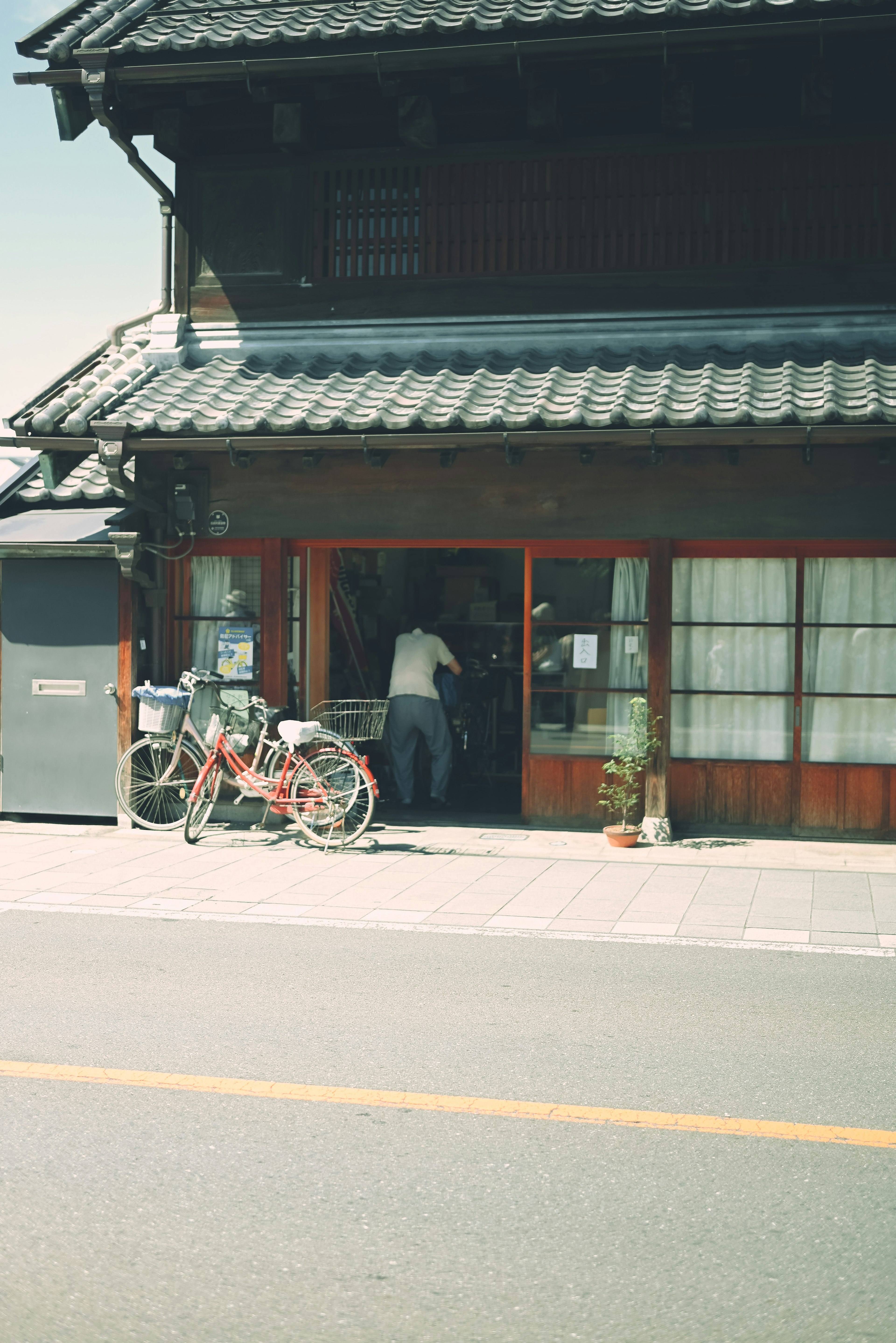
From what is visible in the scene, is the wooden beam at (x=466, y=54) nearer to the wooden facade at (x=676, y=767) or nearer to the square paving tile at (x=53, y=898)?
the wooden facade at (x=676, y=767)

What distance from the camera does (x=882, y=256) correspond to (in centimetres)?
1134

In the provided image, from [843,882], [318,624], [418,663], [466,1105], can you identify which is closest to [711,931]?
[843,882]

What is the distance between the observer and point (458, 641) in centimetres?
1541

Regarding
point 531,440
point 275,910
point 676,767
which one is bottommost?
point 275,910

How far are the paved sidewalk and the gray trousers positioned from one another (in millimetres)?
1258

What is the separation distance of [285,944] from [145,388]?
6.37 meters

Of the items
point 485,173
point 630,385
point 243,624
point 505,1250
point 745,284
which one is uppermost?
point 485,173

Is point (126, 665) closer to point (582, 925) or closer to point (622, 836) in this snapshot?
point (622, 836)

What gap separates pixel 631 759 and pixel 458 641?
478cm

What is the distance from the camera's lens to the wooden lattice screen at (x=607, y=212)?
450 inches

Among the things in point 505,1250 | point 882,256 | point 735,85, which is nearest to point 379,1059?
point 505,1250

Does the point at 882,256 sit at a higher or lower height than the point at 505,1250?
higher

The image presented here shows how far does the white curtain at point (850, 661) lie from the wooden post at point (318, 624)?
463 centimetres

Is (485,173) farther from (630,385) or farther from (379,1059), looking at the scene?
(379,1059)
